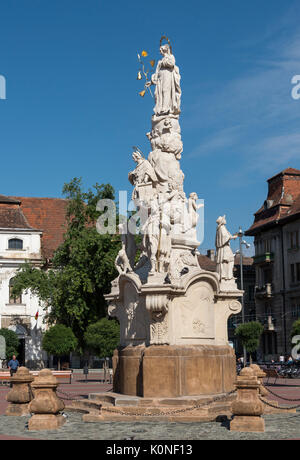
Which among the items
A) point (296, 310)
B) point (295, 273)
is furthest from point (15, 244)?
point (296, 310)

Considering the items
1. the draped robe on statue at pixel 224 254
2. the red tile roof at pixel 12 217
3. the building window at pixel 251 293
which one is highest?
the red tile roof at pixel 12 217

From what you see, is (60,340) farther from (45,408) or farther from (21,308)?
(45,408)

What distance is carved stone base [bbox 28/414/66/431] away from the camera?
38.5 ft

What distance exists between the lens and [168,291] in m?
→ 13.3

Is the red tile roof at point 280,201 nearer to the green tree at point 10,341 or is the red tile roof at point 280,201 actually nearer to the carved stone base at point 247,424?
the green tree at point 10,341

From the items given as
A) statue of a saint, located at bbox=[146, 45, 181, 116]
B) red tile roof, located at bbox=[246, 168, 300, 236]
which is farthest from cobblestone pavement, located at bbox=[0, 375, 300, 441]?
red tile roof, located at bbox=[246, 168, 300, 236]

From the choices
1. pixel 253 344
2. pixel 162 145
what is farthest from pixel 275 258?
pixel 162 145

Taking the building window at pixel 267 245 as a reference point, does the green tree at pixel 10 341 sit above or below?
below

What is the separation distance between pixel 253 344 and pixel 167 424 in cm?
2832

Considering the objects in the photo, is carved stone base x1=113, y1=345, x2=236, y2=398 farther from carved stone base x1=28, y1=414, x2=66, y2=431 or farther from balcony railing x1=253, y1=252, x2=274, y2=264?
balcony railing x1=253, y1=252, x2=274, y2=264

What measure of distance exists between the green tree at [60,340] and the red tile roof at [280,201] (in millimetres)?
20187

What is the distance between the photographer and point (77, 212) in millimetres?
38969

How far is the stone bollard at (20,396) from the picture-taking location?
14.3 m

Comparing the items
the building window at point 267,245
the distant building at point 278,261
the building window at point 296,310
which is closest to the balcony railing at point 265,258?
the distant building at point 278,261
